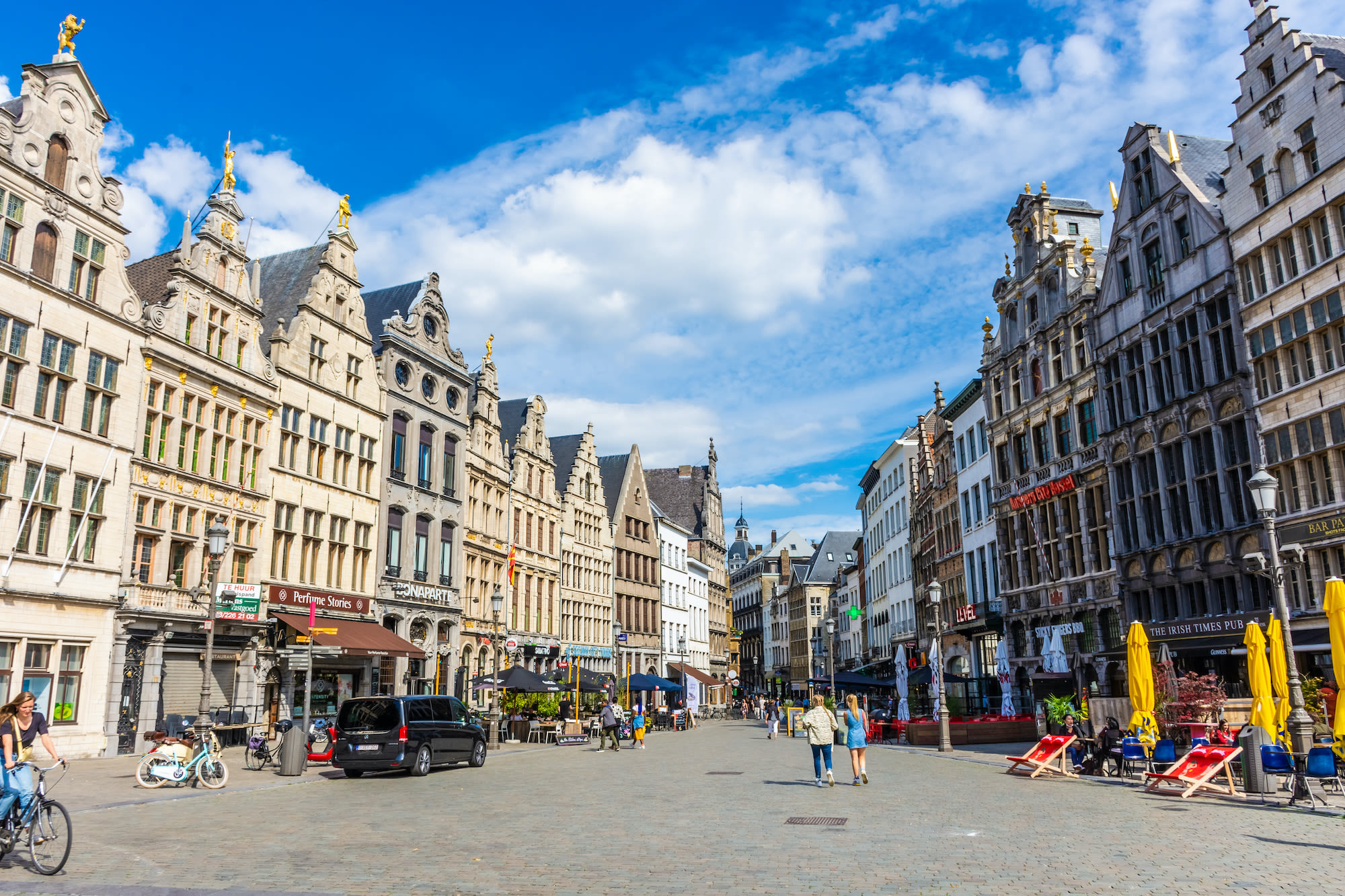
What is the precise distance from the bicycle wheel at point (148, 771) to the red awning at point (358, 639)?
45.1ft

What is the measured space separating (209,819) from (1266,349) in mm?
30395

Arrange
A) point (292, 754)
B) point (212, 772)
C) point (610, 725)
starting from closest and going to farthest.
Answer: point (212, 772), point (292, 754), point (610, 725)

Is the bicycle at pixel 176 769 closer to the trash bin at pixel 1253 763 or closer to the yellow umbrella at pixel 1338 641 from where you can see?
the trash bin at pixel 1253 763

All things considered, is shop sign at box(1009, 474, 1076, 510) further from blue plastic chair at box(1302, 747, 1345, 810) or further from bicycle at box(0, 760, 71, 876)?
bicycle at box(0, 760, 71, 876)

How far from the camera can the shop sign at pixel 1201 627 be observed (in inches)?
1195

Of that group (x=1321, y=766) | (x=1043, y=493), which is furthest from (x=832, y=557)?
(x=1321, y=766)

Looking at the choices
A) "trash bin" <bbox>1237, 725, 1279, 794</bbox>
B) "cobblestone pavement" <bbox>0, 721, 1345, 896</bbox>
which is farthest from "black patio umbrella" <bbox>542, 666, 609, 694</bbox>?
"trash bin" <bbox>1237, 725, 1279, 794</bbox>

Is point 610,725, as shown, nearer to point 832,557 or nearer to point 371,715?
point 371,715

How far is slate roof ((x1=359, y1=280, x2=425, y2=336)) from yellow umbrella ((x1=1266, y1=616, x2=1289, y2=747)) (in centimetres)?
3613

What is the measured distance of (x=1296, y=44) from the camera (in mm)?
29969

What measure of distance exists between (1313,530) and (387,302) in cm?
3731

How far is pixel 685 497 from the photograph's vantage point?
96250mm

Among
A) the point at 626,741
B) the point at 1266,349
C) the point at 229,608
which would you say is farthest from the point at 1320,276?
the point at 229,608

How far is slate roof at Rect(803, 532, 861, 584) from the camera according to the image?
124 metres
